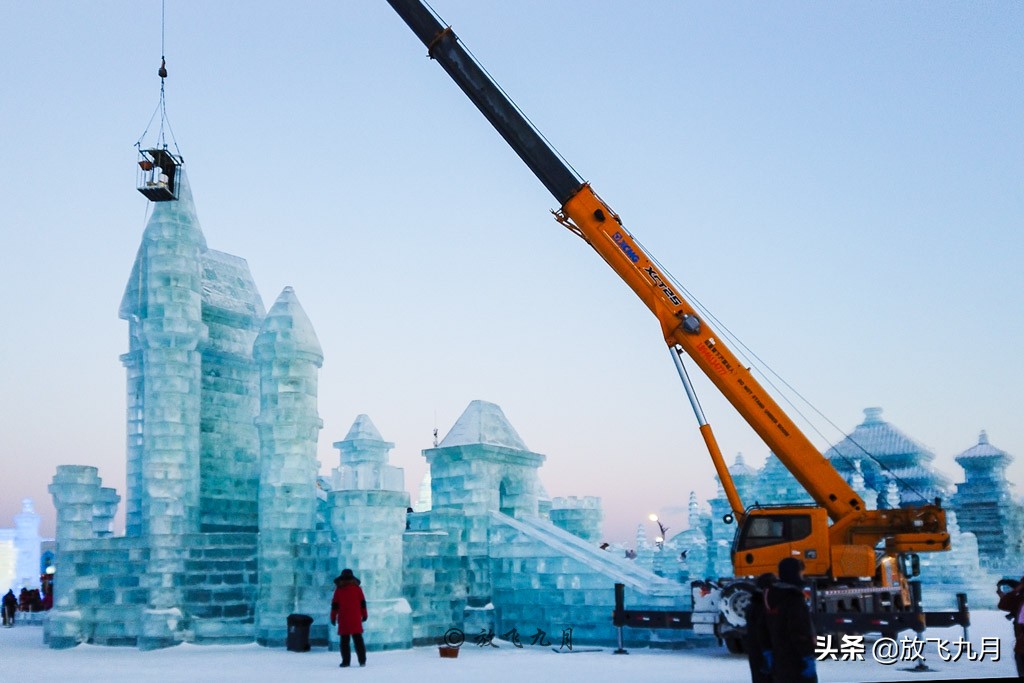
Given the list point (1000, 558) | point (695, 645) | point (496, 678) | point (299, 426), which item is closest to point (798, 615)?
point (496, 678)

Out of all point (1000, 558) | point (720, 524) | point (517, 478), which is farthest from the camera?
point (1000, 558)

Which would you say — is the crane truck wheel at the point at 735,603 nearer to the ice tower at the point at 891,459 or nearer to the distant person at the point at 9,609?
the distant person at the point at 9,609

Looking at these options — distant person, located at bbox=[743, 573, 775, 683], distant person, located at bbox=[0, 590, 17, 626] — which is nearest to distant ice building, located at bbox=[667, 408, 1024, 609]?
distant person, located at bbox=[0, 590, 17, 626]

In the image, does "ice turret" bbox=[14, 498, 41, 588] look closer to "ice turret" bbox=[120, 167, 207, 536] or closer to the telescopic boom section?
"ice turret" bbox=[120, 167, 207, 536]

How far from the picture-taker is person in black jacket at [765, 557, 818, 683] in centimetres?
824

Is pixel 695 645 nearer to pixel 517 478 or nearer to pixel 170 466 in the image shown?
pixel 517 478

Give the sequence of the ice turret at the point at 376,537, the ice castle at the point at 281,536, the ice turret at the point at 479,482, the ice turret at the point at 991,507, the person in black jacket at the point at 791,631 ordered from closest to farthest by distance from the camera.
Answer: the person in black jacket at the point at 791,631 < the ice turret at the point at 376,537 < the ice castle at the point at 281,536 < the ice turret at the point at 479,482 < the ice turret at the point at 991,507

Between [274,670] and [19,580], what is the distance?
1113 inches

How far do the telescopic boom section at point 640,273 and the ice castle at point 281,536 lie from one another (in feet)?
14.4

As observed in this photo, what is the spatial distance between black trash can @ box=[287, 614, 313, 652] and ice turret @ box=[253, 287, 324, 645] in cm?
105

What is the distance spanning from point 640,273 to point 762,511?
4345 millimetres

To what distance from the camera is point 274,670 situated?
52.3 feet

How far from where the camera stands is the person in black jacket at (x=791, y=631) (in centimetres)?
824

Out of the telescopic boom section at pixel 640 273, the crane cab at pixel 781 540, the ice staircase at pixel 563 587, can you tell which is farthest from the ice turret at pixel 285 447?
the crane cab at pixel 781 540
